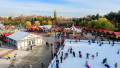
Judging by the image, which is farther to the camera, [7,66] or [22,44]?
[22,44]

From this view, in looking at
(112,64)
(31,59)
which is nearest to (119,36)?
(112,64)

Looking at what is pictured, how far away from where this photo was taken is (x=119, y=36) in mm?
22078

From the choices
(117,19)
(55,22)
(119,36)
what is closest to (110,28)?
(119,36)

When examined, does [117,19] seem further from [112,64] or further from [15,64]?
[15,64]

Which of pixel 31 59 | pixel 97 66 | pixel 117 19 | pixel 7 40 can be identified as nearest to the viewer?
pixel 97 66

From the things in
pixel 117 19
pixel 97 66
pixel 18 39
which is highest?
pixel 117 19

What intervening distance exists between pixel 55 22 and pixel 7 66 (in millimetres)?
58406

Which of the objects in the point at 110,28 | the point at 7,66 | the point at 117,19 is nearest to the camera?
the point at 7,66

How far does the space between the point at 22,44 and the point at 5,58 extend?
458 centimetres

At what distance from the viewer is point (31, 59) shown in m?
13.0

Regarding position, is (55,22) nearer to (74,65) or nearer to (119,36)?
(119,36)

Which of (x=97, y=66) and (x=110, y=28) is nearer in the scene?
(x=97, y=66)

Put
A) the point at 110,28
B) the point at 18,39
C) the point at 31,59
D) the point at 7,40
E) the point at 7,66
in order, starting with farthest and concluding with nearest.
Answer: the point at 110,28 < the point at 7,40 < the point at 18,39 < the point at 31,59 < the point at 7,66

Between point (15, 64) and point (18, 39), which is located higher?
point (18, 39)
